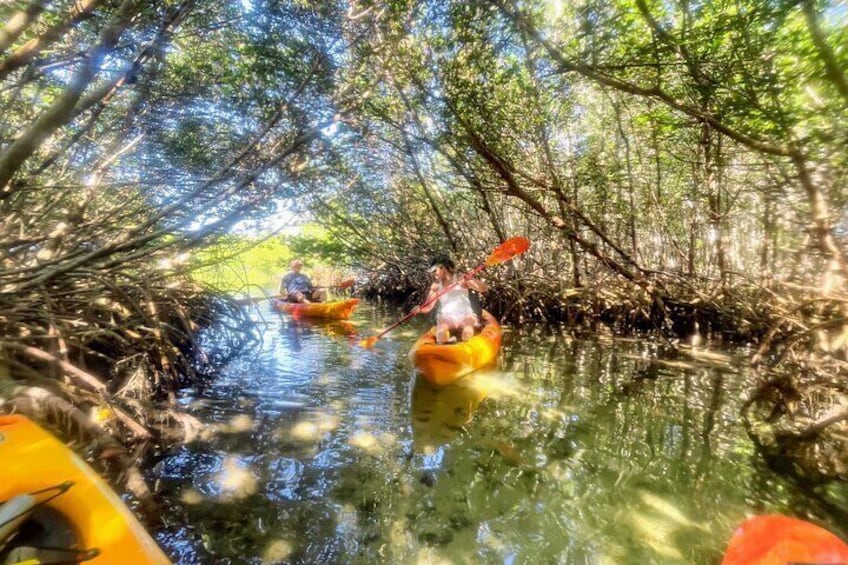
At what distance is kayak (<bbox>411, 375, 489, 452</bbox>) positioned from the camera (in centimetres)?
340

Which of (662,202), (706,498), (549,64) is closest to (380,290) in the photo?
(662,202)

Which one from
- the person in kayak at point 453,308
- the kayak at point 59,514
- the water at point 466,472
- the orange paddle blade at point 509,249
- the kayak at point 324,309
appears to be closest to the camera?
the kayak at point 59,514

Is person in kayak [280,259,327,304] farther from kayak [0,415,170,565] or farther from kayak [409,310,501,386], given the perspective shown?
kayak [0,415,170,565]

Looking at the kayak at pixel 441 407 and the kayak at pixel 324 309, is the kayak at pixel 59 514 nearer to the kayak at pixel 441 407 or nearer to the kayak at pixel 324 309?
the kayak at pixel 441 407

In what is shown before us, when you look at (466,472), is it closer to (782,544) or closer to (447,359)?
(447,359)

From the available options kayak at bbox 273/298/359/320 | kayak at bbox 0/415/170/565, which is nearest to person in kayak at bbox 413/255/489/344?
kayak at bbox 273/298/359/320

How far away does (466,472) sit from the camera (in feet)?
9.26

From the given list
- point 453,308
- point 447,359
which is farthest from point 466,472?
point 453,308

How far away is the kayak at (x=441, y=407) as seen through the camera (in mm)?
3402

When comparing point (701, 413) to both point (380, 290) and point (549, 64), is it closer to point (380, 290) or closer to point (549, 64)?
point (549, 64)

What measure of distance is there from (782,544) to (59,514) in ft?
8.42

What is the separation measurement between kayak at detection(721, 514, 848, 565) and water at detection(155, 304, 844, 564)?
488 millimetres

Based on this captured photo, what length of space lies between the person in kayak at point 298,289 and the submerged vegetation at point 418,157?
2514 millimetres

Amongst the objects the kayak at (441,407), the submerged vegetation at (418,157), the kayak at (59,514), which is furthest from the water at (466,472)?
the kayak at (59,514)
